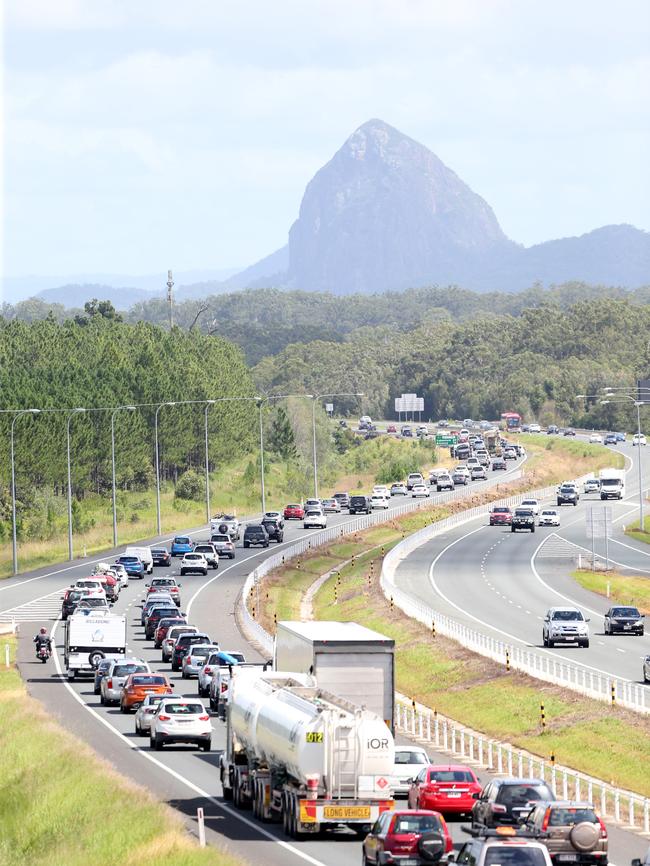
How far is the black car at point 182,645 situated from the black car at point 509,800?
115 feet

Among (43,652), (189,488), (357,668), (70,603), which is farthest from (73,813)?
(189,488)

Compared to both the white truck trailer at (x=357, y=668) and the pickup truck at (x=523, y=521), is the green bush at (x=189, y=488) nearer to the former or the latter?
the pickup truck at (x=523, y=521)

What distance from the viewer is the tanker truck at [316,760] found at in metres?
33.1

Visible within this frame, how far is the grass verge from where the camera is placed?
3720 inches

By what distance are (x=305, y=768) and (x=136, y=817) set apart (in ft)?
12.3

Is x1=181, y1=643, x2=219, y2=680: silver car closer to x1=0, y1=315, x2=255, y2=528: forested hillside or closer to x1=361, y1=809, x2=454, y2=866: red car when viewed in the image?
x1=361, y1=809, x2=454, y2=866: red car

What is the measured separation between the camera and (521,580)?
101 metres

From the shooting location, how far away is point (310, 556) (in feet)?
373

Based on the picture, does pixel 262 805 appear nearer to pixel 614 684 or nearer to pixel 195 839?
pixel 195 839

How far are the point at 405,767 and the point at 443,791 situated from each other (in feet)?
11.6

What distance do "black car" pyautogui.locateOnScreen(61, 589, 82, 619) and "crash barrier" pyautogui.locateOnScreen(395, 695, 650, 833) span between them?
88.1ft

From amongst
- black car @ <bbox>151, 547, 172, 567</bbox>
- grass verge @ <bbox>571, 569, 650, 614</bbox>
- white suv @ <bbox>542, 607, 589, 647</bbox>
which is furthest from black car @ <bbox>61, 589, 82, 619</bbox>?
grass verge @ <bbox>571, 569, 650, 614</bbox>

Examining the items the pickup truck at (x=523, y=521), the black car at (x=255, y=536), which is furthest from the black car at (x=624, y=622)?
the pickup truck at (x=523, y=521)

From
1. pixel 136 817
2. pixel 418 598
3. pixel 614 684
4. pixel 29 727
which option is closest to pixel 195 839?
pixel 136 817
